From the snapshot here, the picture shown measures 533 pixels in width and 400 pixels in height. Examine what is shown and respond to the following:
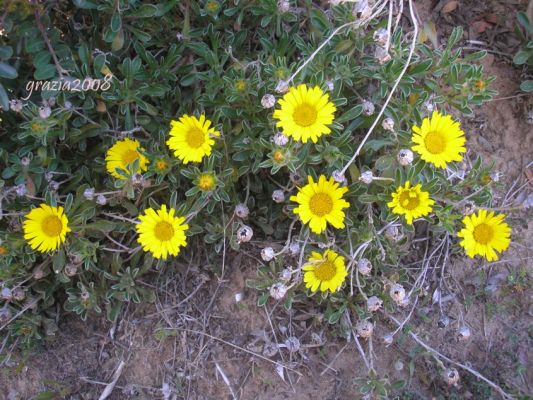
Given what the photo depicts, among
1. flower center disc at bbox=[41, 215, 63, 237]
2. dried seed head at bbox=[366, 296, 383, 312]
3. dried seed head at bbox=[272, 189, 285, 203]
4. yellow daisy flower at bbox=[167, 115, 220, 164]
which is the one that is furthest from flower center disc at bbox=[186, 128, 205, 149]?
dried seed head at bbox=[366, 296, 383, 312]

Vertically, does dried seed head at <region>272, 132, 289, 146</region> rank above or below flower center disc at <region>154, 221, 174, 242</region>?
above

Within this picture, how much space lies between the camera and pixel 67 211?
2803 mm

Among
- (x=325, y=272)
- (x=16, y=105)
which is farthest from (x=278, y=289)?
(x=16, y=105)

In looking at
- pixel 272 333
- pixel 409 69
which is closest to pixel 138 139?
pixel 272 333

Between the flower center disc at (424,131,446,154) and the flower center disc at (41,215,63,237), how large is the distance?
180 centimetres

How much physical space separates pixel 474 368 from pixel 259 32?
2.12 m

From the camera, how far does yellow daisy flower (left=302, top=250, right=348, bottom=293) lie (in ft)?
9.20

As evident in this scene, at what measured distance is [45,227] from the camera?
279 centimetres

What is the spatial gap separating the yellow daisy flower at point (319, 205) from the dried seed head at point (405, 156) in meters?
0.33

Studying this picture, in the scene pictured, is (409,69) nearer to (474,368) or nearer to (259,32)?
(259,32)

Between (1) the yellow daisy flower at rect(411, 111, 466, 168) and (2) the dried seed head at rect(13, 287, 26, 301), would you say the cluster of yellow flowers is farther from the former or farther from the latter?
(2) the dried seed head at rect(13, 287, 26, 301)

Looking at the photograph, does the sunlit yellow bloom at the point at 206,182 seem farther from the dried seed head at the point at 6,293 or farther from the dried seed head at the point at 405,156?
the dried seed head at the point at 6,293

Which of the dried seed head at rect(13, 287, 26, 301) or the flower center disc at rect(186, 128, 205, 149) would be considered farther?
the dried seed head at rect(13, 287, 26, 301)

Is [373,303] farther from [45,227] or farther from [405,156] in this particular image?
[45,227]
